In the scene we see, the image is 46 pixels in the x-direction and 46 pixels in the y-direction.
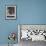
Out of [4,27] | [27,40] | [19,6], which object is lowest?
[27,40]

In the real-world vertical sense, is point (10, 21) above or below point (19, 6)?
below

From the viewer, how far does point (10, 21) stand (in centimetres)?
443

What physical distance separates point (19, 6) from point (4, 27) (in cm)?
85

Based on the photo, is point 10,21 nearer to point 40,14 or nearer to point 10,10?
point 10,10

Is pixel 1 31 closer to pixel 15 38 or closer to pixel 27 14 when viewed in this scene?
pixel 15 38

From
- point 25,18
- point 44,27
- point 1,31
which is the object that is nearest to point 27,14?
point 25,18

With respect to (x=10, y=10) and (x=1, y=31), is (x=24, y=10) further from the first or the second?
(x=1, y=31)

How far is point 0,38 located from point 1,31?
0.23 m

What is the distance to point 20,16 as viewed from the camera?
4438mm

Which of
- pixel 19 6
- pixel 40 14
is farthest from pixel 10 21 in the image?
pixel 40 14

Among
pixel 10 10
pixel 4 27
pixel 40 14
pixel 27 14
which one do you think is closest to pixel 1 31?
pixel 4 27

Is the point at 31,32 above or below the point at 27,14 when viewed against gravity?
below

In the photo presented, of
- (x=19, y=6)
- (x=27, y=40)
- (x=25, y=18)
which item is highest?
(x=19, y=6)

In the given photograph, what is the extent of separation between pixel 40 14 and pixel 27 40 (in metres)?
0.96
